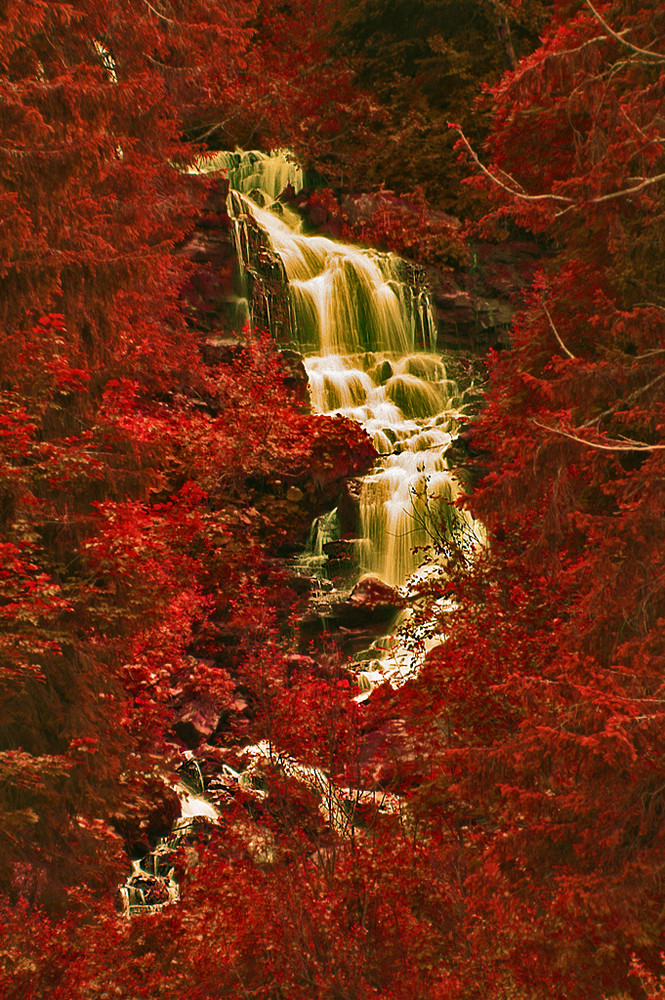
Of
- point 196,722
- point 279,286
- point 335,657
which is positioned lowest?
point 196,722

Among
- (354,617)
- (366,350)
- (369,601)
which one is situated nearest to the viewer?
(369,601)

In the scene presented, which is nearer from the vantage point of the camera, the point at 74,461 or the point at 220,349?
the point at 74,461

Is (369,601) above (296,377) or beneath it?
beneath

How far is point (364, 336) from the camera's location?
2009cm

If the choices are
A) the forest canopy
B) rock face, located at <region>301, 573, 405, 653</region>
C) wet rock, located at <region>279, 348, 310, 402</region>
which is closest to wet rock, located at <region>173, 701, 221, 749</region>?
the forest canopy

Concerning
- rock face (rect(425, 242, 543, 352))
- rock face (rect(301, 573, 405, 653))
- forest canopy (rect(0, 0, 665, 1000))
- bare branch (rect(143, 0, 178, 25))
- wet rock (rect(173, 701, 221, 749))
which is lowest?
wet rock (rect(173, 701, 221, 749))

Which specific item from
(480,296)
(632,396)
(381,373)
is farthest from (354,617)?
(480,296)

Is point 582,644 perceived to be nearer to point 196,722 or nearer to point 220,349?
point 196,722

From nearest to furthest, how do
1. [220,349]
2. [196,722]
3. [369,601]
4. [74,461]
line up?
[74,461] → [196,722] → [369,601] → [220,349]

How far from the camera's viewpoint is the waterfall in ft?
55.5

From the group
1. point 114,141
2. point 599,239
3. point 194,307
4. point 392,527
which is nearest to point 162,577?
point 114,141

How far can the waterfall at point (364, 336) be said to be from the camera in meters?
16.9

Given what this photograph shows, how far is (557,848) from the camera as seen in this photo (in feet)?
18.3

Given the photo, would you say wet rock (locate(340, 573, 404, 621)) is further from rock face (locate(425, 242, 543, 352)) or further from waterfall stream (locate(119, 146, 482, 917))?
rock face (locate(425, 242, 543, 352))
